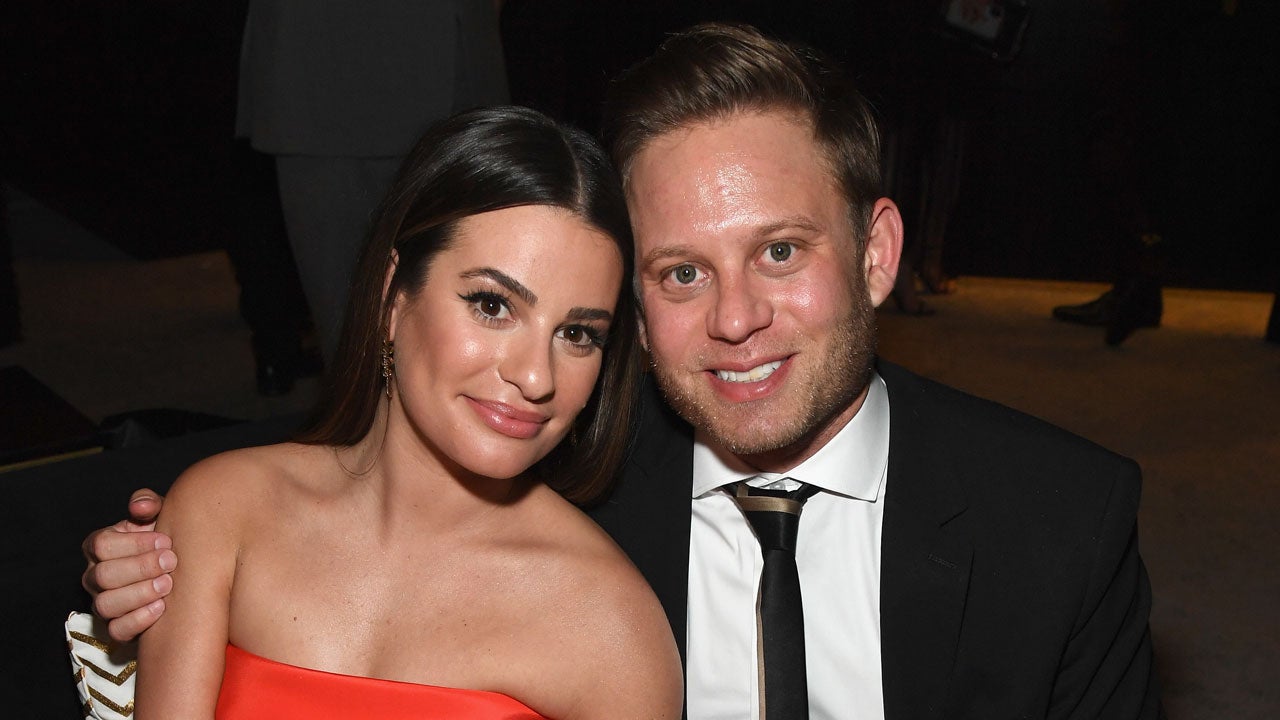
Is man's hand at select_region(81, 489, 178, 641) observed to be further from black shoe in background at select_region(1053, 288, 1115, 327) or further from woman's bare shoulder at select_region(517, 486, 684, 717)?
black shoe in background at select_region(1053, 288, 1115, 327)

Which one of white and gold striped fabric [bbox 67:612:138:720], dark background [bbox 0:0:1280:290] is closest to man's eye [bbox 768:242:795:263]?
white and gold striped fabric [bbox 67:612:138:720]

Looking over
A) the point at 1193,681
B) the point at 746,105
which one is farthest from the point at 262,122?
the point at 1193,681

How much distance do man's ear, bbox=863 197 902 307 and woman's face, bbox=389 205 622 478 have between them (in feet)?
A: 1.86

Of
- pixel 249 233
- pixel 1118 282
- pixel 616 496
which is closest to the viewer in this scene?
pixel 616 496

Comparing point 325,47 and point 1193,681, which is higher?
point 325,47

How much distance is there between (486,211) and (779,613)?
0.82 metres

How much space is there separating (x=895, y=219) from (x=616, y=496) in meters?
0.74

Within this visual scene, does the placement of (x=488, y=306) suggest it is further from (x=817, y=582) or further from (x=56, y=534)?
(x=56, y=534)

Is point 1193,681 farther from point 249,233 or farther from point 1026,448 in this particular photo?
point 249,233

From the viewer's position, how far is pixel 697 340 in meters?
1.88

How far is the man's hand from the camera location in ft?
5.94

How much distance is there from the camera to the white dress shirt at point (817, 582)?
1942 millimetres

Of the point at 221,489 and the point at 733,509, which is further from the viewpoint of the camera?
the point at 733,509

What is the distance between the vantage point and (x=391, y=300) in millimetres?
1869
